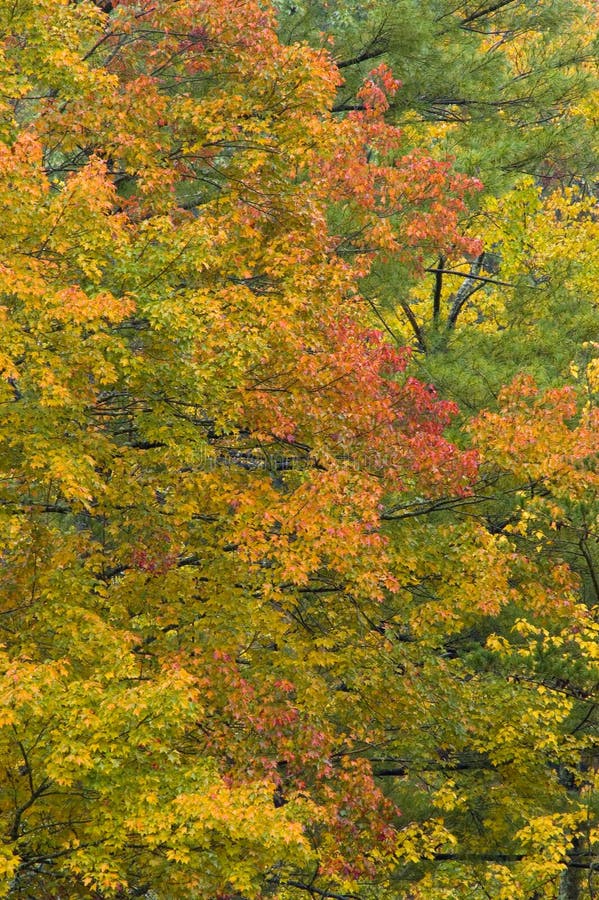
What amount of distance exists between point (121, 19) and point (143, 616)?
23.6ft

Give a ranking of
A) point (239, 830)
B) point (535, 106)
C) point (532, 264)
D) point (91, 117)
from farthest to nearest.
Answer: point (532, 264)
point (535, 106)
point (91, 117)
point (239, 830)

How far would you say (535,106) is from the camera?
19406 mm

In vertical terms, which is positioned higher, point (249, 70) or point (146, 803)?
point (249, 70)

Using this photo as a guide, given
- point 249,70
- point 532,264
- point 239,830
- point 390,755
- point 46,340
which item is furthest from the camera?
point 532,264

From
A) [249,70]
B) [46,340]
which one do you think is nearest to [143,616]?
[46,340]

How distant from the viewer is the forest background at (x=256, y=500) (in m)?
10.2

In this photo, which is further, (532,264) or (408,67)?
(532,264)

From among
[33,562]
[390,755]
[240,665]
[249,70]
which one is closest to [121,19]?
[249,70]

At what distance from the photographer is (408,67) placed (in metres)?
17.7

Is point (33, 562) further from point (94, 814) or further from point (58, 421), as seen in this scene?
point (94, 814)

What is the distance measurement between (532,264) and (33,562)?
12542mm

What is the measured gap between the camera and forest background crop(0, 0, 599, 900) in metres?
10.2

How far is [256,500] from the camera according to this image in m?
12.7

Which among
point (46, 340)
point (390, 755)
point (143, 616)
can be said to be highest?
point (46, 340)
